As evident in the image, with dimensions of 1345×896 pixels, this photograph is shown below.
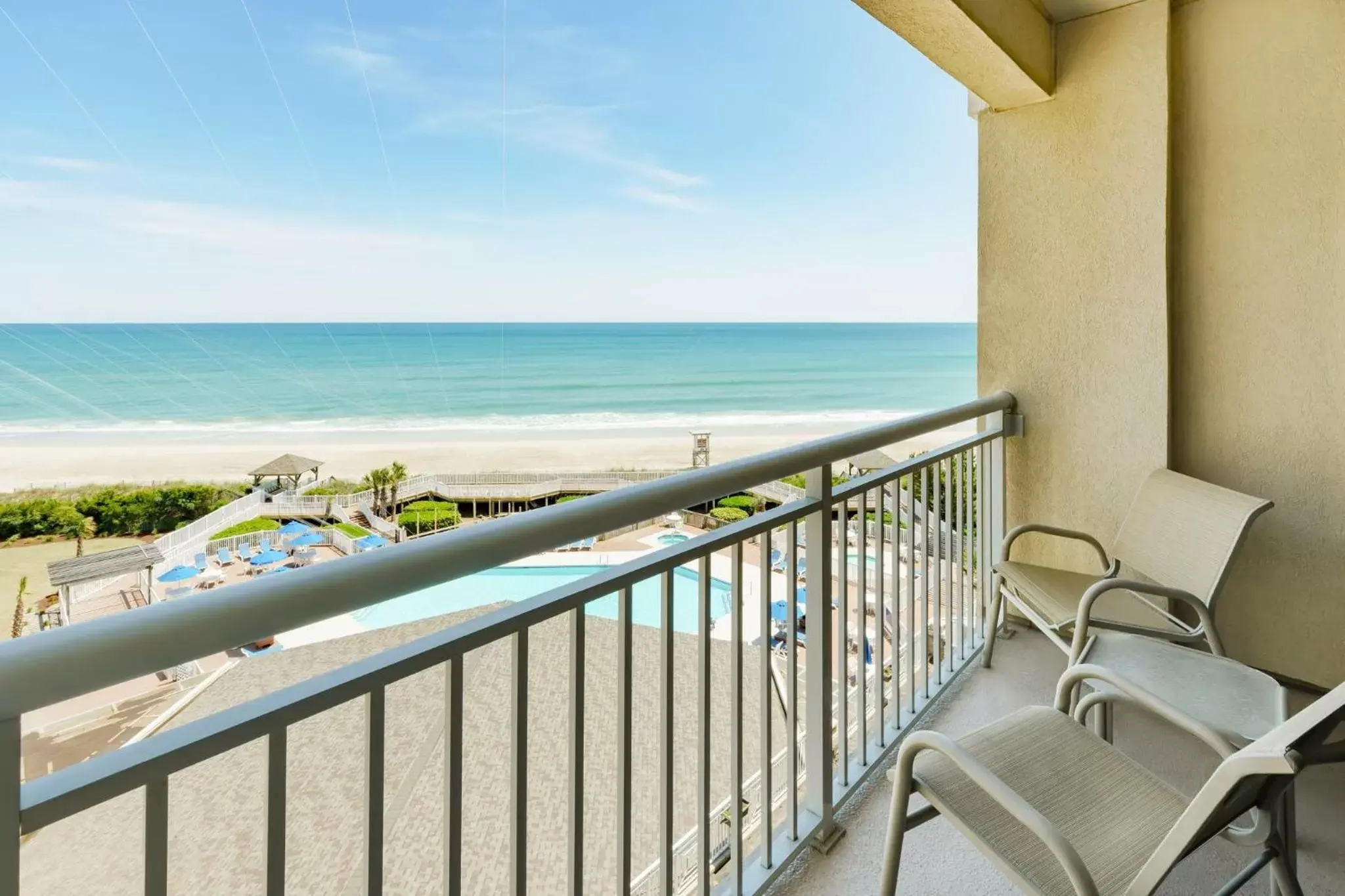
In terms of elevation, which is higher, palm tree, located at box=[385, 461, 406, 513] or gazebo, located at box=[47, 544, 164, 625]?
palm tree, located at box=[385, 461, 406, 513]

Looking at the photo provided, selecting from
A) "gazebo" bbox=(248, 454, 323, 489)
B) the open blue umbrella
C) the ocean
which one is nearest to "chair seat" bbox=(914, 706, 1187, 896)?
the open blue umbrella

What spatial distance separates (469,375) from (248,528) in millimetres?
11931

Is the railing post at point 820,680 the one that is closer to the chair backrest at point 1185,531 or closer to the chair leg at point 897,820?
the chair leg at point 897,820

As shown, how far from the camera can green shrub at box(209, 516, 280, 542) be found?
984 centimetres

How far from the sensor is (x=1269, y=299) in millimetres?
2156

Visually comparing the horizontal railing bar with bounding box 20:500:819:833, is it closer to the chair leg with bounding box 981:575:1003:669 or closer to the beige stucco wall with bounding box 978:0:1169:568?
the chair leg with bounding box 981:575:1003:669

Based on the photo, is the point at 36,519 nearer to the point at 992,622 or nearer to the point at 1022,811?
the point at 992,622

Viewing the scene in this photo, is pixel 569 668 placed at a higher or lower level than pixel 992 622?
higher

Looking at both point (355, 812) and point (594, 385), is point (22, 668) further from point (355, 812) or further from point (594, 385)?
point (594, 385)

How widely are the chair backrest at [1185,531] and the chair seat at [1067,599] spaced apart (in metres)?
0.11

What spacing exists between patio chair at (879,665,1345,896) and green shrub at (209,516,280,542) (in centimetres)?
1065

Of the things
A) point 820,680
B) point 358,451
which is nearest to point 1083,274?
point 820,680

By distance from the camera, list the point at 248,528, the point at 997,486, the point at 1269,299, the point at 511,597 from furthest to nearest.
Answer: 1. the point at 248,528
2. the point at 511,597
3. the point at 997,486
4. the point at 1269,299

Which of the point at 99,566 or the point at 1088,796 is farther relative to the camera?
the point at 99,566
